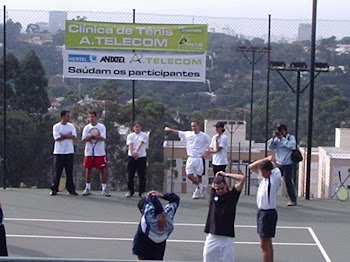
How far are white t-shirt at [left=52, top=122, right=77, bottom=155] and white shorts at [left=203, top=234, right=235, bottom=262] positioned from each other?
23.4 feet

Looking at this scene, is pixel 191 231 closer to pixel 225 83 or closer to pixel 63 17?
pixel 63 17

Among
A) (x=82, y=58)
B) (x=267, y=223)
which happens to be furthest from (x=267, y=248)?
(x=82, y=58)

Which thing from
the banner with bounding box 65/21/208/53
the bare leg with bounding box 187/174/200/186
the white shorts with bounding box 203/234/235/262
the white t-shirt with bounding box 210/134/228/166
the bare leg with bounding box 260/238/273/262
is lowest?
the bare leg with bounding box 260/238/273/262

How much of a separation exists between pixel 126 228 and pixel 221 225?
171 inches

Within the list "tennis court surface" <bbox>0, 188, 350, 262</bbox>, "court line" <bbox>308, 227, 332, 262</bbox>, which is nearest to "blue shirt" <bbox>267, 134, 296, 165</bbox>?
"tennis court surface" <bbox>0, 188, 350, 262</bbox>

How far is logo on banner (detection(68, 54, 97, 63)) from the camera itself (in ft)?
54.5

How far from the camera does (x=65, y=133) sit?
15.5 m

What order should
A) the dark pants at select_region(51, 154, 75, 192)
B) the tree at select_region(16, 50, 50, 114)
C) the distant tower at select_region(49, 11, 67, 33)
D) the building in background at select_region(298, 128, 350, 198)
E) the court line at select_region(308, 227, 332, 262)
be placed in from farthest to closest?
the tree at select_region(16, 50, 50, 114), the building in background at select_region(298, 128, 350, 198), the distant tower at select_region(49, 11, 67, 33), the dark pants at select_region(51, 154, 75, 192), the court line at select_region(308, 227, 332, 262)

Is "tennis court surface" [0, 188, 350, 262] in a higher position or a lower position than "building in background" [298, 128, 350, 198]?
lower

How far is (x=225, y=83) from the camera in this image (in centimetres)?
2350

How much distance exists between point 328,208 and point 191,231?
3.76 metres

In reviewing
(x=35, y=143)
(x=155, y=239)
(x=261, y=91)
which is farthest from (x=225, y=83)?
(x=155, y=239)

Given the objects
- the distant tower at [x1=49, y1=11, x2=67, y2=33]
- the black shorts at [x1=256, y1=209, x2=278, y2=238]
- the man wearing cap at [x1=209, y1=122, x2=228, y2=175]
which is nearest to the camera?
the black shorts at [x1=256, y1=209, x2=278, y2=238]

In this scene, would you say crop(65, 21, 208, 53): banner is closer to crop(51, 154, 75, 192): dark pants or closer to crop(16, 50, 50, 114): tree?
crop(51, 154, 75, 192): dark pants
